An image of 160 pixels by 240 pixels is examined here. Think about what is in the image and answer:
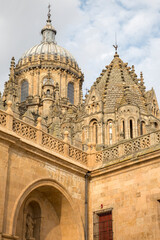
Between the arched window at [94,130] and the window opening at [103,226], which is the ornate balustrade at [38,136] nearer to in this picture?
the window opening at [103,226]

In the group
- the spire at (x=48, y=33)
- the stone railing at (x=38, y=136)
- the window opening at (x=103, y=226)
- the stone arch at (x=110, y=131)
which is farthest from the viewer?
the spire at (x=48, y=33)

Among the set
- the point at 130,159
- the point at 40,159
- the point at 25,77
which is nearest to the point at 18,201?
the point at 40,159

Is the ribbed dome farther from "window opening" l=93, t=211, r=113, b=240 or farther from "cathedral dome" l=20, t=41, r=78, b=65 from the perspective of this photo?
"window opening" l=93, t=211, r=113, b=240

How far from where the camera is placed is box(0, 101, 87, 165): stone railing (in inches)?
528

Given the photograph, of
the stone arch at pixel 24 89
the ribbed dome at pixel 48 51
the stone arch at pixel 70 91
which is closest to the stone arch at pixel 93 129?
the stone arch at pixel 70 91

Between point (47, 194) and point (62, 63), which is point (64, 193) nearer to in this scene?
point (47, 194)

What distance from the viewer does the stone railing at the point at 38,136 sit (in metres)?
13.4

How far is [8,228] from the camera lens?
1220 cm

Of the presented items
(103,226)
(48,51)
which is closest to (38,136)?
(103,226)

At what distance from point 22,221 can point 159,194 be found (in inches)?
202

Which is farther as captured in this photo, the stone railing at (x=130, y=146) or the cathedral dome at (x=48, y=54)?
the cathedral dome at (x=48, y=54)

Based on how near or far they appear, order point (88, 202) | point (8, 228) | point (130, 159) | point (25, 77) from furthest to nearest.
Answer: point (25, 77), point (88, 202), point (130, 159), point (8, 228)

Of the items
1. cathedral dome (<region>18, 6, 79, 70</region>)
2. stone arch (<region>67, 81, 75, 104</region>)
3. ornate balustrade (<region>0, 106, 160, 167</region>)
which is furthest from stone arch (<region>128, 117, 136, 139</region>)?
cathedral dome (<region>18, 6, 79, 70</region>)

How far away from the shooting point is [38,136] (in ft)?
47.5
